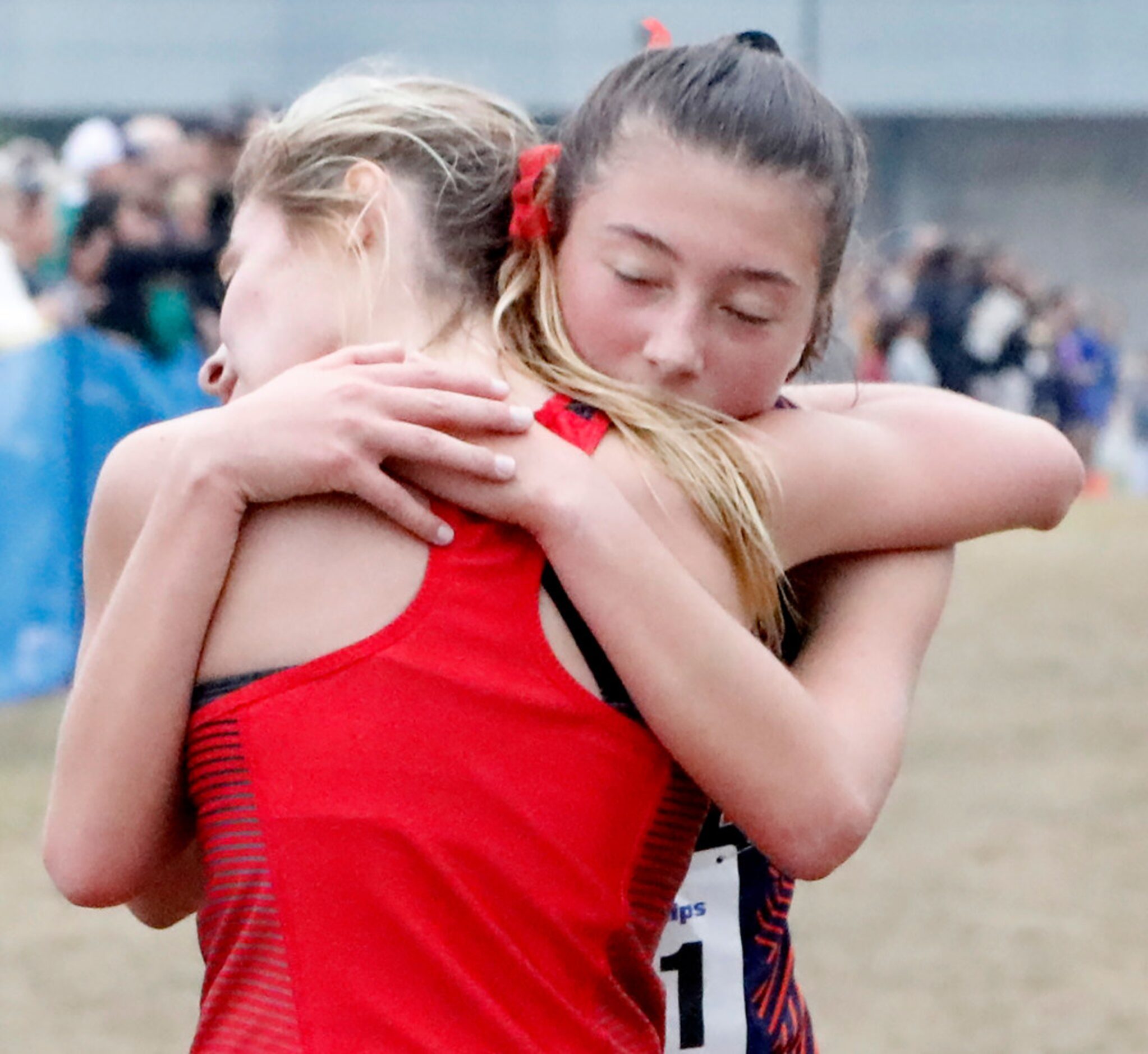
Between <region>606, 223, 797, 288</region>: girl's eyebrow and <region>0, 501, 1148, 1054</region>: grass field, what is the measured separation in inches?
96.8

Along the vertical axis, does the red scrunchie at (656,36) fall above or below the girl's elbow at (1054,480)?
above

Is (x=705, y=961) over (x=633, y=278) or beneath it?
beneath

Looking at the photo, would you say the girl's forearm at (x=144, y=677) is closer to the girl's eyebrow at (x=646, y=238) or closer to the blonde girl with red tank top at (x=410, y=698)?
the blonde girl with red tank top at (x=410, y=698)

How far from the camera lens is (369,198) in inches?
63.4

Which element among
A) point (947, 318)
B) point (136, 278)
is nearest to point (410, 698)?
point (136, 278)

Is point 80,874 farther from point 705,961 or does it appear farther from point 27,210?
point 27,210

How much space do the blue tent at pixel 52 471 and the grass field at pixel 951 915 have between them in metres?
0.25

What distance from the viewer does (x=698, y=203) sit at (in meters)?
1.55

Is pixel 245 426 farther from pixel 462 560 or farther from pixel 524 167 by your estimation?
pixel 524 167

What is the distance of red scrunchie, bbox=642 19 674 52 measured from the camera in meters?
1.77

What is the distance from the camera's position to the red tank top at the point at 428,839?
140 centimetres

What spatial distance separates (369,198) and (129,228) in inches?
258

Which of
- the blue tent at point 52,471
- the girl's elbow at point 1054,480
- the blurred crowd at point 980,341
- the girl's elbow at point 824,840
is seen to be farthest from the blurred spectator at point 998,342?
the girl's elbow at point 824,840

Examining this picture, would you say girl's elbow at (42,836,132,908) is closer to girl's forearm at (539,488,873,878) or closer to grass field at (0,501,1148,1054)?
girl's forearm at (539,488,873,878)
